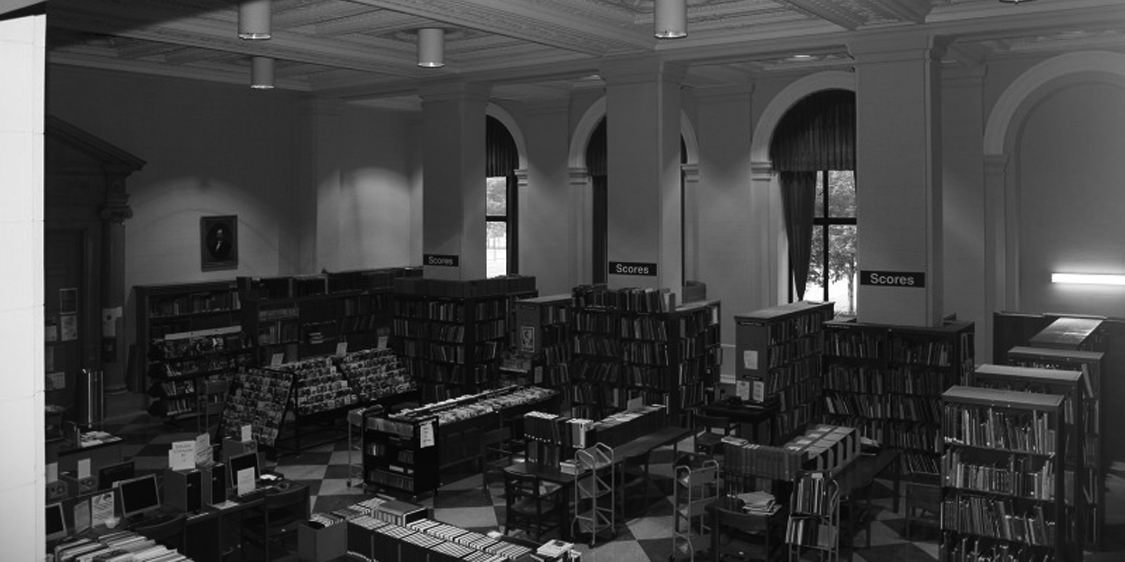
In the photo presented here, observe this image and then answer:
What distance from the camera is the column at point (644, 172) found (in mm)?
12094

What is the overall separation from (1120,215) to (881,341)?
466cm

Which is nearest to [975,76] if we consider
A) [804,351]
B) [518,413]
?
[804,351]

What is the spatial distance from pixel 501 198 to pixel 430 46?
8036mm

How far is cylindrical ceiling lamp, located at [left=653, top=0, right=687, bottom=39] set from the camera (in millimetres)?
8406

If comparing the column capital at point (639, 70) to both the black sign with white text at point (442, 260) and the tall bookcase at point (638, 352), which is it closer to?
the tall bookcase at point (638, 352)

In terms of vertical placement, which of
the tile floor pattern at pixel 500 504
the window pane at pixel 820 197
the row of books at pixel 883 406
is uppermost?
the window pane at pixel 820 197

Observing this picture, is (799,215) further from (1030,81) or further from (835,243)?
(1030,81)

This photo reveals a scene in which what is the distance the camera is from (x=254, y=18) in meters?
8.85

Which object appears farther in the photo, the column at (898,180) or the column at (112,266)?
the column at (112,266)

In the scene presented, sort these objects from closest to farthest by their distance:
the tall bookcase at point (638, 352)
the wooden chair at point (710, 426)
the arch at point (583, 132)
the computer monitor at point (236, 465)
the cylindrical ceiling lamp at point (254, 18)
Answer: the computer monitor at point (236, 465)
the cylindrical ceiling lamp at point (254, 18)
the wooden chair at point (710, 426)
the tall bookcase at point (638, 352)
the arch at point (583, 132)

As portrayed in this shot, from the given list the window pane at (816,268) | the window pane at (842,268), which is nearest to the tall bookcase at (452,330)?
the window pane at (816,268)

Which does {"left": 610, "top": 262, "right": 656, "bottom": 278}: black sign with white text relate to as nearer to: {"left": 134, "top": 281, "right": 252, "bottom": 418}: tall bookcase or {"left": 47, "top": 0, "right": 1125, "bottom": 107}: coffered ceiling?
{"left": 47, "top": 0, "right": 1125, "bottom": 107}: coffered ceiling

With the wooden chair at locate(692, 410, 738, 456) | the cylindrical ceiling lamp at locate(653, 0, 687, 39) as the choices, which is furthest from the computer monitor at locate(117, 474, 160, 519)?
the cylindrical ceiling lamp at locate(653, 0, 687, 39)

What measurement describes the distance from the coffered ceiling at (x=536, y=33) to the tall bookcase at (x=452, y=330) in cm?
318
